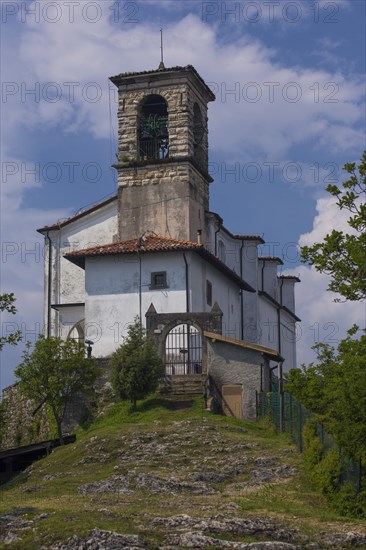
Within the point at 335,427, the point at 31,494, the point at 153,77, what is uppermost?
the point at 153,77

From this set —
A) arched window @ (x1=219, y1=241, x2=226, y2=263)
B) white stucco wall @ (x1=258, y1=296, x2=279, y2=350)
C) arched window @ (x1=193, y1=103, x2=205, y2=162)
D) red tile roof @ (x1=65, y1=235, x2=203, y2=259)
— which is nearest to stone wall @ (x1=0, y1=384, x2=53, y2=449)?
red tile roof @ (x1=65, y1=235, x2=203, y2=259)

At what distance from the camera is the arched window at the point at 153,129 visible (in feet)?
192

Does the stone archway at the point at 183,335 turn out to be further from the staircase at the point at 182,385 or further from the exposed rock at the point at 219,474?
the exposed rock at the point at 219,474

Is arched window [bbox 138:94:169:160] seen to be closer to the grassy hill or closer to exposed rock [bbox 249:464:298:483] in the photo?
the grassy hill

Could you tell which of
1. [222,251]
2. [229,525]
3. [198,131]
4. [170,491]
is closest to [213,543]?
[229,525]

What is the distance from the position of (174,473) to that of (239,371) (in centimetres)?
1309

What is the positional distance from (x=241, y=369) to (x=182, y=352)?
371cm

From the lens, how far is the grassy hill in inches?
941

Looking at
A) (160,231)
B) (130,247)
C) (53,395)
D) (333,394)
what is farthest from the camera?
(160,231)

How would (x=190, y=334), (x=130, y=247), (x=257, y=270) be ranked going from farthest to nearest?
(x=257, y=270) → (x=130, y=247) → (x=190, y=334)

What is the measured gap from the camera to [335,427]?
98.5 feet

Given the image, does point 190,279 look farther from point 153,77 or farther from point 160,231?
point 153,77

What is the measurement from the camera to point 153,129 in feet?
192

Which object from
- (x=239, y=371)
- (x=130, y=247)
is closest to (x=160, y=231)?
(x=130, y=247)
